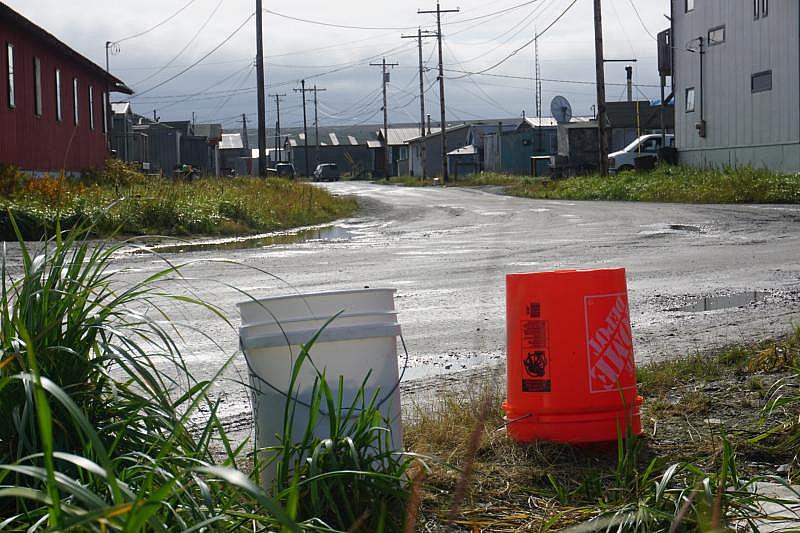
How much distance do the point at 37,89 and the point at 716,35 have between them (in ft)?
71.7

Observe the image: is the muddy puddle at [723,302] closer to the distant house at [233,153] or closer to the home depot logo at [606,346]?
the home depot logo at [606,346]

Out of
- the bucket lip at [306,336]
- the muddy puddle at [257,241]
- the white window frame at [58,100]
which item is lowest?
the muddy puddle at [257,241]

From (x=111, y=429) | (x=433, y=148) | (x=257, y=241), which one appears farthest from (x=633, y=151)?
(x=433, y=148)

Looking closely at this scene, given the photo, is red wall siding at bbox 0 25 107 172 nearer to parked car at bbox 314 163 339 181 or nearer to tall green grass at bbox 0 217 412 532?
tall green grass at bbox 0 217 412 532

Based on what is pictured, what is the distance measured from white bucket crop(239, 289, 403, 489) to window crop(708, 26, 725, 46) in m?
34.5

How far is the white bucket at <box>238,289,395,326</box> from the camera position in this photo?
11.2 feet

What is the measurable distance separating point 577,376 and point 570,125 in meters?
56.9

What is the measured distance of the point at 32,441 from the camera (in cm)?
287

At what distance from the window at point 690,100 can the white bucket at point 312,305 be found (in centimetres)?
3677

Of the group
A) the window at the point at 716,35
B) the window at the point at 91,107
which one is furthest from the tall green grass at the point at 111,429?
the window at the point at 716,35

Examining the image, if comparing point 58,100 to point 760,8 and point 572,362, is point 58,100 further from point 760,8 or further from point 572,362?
point 572,362

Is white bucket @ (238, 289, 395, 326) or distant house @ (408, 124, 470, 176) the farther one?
distant house @ (408, 124, 470, 176)

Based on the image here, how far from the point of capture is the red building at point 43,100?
2448 centimetres

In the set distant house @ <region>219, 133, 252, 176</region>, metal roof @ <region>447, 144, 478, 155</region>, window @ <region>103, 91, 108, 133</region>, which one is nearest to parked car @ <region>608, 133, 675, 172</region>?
window @ <region>103, 91, 108, 133</region>
